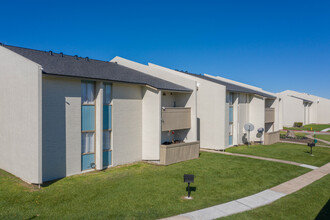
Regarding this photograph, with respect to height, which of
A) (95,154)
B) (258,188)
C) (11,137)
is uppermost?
(11,137)

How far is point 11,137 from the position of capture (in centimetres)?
1369

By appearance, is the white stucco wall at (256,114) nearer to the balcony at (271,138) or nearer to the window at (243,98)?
the balcony at (271,138)

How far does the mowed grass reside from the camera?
927 cm

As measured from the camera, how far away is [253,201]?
1053 cm

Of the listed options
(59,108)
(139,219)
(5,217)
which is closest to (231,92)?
(59,108)

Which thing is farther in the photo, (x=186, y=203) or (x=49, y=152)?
(x=49, y=152)

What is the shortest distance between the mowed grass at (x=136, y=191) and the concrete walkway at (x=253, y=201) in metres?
0.37

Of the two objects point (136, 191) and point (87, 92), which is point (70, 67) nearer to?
point (87, 92)

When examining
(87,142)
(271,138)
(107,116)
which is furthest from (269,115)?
(87,142)

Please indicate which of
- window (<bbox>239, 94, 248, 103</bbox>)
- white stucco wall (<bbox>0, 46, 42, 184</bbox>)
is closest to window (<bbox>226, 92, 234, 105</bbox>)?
window (<bbox>239, 94, 248, 103</bbox>)

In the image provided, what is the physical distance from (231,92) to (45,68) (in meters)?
17.4

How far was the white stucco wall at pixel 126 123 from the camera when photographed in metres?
16.0

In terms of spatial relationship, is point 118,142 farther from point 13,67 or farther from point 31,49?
point 31,49

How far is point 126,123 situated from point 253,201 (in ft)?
30.6
